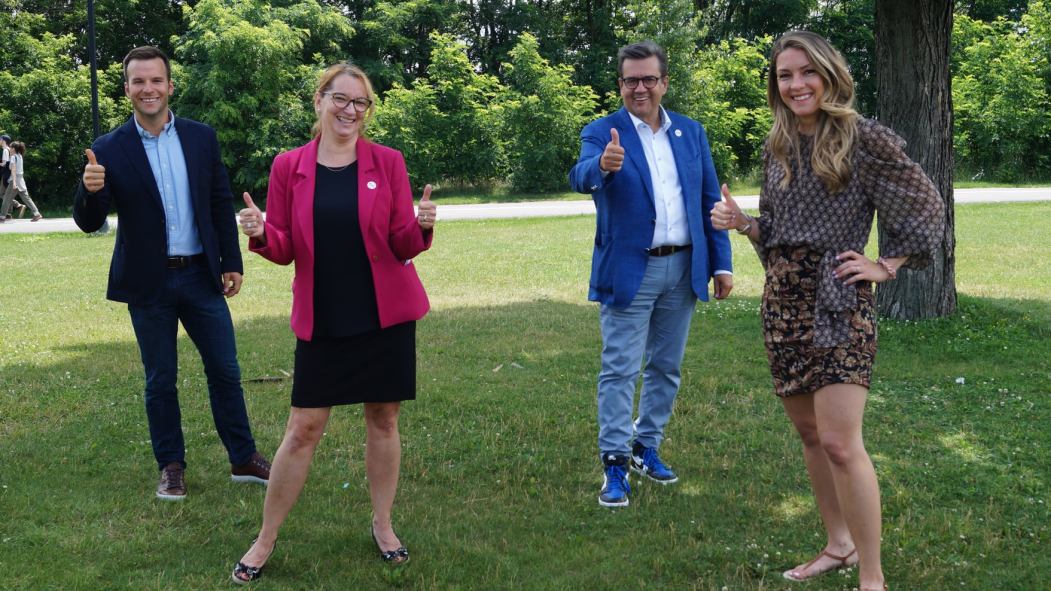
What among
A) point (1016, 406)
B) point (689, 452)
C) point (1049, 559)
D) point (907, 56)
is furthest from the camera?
point (907, 56)

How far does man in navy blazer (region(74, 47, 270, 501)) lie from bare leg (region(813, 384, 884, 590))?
124 inches

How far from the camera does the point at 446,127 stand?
105 feet

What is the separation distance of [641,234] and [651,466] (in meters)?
1.32

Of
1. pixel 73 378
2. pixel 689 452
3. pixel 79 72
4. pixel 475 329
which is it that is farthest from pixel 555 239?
pixel 79 72

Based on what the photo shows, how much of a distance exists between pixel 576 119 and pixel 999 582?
27.5m

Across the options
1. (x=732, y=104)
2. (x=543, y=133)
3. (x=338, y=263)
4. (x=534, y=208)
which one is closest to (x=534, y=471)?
(x=338, y=263)

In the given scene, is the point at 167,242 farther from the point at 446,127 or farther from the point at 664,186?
the point at 446,127

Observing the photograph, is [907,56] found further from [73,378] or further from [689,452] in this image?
[73,378]

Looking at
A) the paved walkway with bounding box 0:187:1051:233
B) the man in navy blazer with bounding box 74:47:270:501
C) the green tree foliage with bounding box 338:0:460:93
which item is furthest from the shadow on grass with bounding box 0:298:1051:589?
the green tree foliage with bounding box 338:0:460:93

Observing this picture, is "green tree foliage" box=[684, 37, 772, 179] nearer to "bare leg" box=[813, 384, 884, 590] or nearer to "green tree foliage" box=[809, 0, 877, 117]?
"green tree foliage" box=[809, 0, 877, 117]

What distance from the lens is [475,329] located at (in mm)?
9898

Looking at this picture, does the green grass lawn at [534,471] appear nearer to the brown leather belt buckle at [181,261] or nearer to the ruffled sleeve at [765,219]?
the brown leather belt buckle at [181,261]

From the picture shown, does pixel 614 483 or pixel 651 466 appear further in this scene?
pixel 651 466

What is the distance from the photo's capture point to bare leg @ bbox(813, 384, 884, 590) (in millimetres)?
3729
